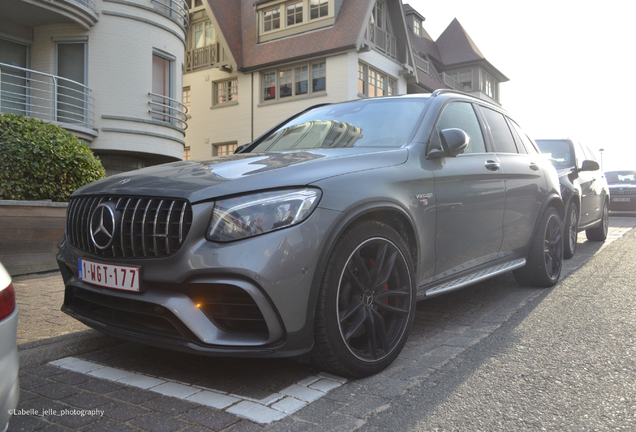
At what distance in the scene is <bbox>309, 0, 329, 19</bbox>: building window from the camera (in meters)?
22.0

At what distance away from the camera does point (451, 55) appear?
3562 cm

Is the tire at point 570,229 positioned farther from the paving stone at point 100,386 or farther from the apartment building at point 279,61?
the apartment building at point 279,61

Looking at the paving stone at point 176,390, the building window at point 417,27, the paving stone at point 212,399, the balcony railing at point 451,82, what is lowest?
the paving stone at point 212,399

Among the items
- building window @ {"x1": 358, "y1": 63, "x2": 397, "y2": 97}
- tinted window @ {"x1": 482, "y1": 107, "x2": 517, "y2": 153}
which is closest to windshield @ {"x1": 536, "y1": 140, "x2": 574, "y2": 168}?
tinted window @ {"x1": 482, "y1": 107, "x2": 517, "y2": 153}

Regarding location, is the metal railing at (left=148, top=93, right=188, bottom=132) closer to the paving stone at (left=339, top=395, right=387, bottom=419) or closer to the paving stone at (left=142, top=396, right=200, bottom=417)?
the paving stone at (left=142, top=396, right=200, bottom=417)

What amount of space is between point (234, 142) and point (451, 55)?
1849 centimetres

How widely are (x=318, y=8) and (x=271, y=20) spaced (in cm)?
244

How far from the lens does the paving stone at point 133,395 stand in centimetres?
264

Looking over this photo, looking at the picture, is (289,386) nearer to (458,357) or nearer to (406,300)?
(406,300)

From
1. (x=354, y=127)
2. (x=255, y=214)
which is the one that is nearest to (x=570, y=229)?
(x=354, y=127)

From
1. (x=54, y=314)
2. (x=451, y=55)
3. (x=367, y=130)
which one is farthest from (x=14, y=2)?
(x=451, y=55)

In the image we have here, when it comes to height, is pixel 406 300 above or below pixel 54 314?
above

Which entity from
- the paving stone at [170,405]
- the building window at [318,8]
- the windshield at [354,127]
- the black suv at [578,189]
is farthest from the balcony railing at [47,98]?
the building window at [318,8]

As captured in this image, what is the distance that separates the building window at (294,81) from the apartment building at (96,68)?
795 cm
